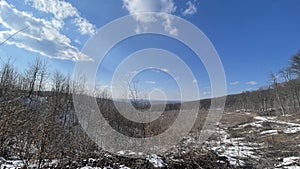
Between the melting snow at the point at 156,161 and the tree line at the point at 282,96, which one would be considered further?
the tree line at the point at 282,96

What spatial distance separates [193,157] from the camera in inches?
319

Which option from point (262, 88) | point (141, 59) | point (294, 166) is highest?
point (262, 88)

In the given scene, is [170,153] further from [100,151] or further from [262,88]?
[262,88]

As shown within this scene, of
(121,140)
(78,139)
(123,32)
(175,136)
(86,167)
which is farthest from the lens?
(175,136)

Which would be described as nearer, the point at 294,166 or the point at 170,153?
the point at 294,166

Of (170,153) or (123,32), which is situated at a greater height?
(123,32)

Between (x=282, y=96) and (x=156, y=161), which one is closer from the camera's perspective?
(x=156, y=161)

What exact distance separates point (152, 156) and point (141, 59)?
344 centimetres

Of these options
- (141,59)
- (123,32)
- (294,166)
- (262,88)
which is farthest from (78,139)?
(262,88)

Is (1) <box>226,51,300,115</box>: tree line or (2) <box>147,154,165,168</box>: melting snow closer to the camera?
(2) <box>147,154,165,168</box>: melting snow

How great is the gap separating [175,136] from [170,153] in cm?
179

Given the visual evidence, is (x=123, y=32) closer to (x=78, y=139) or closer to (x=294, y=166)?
(x=78, y=139)

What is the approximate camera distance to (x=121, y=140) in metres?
9.35

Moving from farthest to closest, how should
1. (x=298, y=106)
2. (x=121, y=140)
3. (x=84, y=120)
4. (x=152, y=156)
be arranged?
(x=298, y=106)
(x=84, y=120)
(x=121, y=140)
(x=152, y=156)
